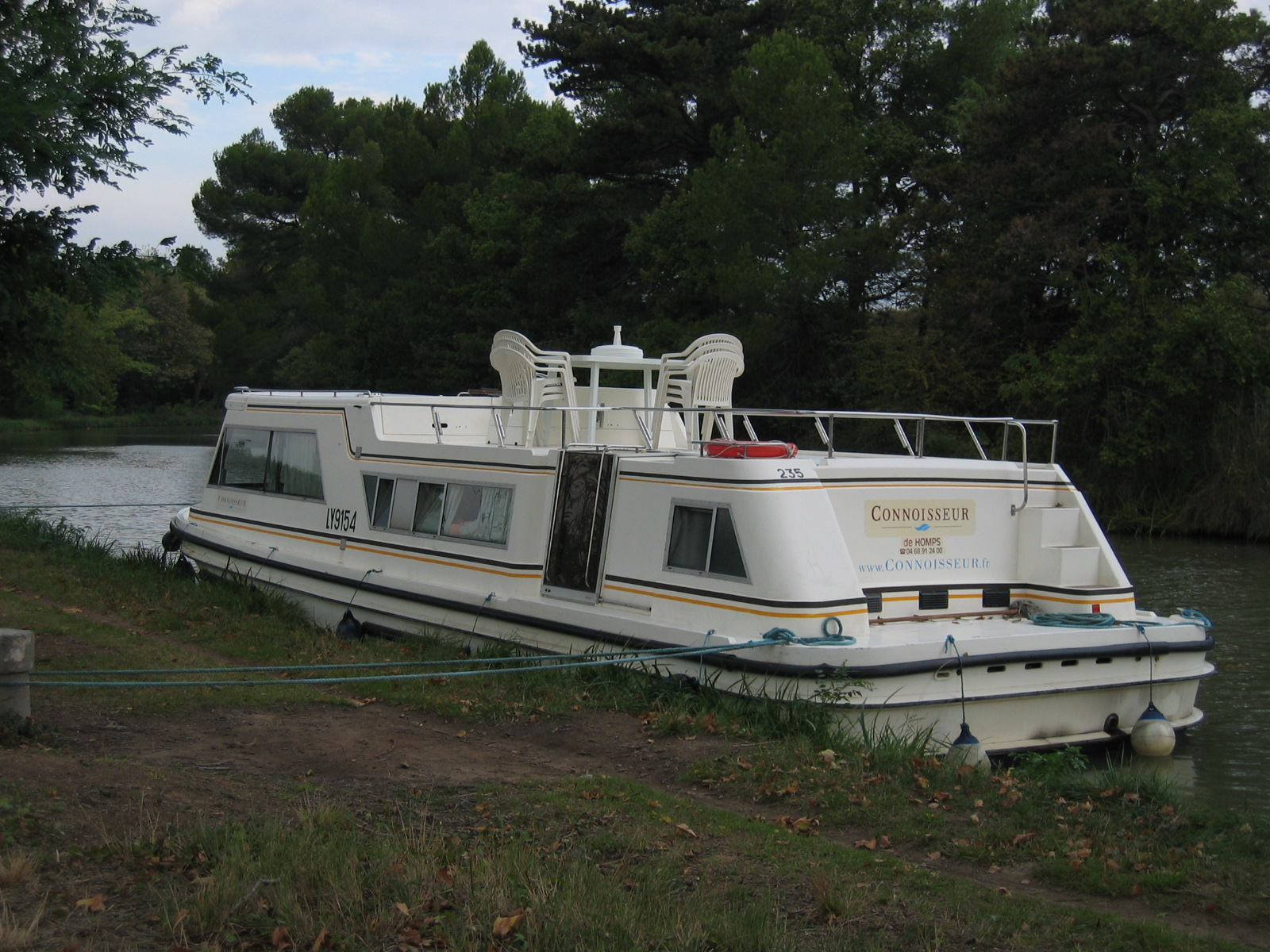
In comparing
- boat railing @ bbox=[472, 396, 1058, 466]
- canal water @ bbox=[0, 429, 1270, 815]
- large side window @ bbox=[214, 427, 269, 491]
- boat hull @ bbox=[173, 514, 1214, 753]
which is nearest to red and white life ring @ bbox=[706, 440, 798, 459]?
boat railing @ bbox=[472, 396, 1058, 466]

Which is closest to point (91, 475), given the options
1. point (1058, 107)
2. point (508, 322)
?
point (508, 322)

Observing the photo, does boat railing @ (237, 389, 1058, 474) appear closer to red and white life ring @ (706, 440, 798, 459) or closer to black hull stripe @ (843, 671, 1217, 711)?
red and white life ring @ (706, 440, 798, 459)

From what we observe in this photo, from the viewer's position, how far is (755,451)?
982 cm

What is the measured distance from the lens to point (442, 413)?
14.4 meters

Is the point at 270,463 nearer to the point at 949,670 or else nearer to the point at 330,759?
the point at 330,759

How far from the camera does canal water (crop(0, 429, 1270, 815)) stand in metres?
10.1

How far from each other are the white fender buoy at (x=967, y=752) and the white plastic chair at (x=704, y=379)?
13.9 feet

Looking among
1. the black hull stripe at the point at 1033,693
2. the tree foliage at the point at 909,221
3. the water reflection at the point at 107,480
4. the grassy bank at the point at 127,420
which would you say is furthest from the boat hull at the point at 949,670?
the grassy bank at the point at 127,420

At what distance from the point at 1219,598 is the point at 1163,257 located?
40.2 feet

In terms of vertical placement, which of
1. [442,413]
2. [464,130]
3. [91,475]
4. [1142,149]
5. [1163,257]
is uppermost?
[464,130]

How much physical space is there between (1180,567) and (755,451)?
567 inches

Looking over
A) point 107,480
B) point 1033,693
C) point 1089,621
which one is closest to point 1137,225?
point 1089,621

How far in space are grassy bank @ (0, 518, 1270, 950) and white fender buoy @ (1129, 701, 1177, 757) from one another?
121 centimetres

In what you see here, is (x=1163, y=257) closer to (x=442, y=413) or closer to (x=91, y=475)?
(x=442, y=413)
